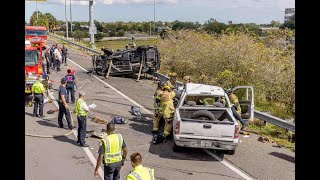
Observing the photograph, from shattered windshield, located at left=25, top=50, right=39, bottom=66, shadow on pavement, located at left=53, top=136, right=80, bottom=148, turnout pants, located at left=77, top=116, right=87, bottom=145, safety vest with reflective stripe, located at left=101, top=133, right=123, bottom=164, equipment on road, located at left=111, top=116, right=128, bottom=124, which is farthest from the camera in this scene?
shattered windshield, located at left=25, top=50, right=39, bottom=66

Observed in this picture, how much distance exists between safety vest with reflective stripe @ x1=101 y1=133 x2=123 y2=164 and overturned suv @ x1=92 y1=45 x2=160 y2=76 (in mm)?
15697

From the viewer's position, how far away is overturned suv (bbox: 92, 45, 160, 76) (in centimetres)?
2241

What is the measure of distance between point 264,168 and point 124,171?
3.46 m

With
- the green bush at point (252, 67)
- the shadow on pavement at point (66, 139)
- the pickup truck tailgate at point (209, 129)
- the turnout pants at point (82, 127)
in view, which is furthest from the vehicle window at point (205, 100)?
the green bush at point (252, 67)

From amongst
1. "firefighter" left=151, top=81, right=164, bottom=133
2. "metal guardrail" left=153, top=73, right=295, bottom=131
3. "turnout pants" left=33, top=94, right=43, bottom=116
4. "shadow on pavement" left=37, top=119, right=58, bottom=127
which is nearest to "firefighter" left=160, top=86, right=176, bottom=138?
"firefighter" left=151, top=81, right=164, bottom=133

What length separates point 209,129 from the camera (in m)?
9.30

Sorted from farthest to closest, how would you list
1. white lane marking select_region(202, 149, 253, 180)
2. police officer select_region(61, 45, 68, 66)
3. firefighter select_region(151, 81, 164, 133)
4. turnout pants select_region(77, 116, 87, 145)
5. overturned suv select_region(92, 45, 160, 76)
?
police officer select_region(61, 45, 68, 66) < overturned suv select_region(92, 45, 160, 76) < firefighter select_region(151, 81, 164, 133) < turnout pants select_region(77, 116, 87, 145) < white lane marking select_region(202, 149, 253, 180)

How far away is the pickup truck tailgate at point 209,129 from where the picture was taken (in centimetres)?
923

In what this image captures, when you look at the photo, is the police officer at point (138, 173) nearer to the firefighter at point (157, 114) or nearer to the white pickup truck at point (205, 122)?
the white pickup truck at point (205, 122)

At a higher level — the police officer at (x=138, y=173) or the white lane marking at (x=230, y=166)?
the police officer at (x=138, y=173)

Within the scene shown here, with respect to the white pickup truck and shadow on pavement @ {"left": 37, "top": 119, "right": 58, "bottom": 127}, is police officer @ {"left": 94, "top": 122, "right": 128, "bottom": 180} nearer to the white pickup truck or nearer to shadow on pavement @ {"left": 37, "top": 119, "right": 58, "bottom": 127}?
the white pickup truck

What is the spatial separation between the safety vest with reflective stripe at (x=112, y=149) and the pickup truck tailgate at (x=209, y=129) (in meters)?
2.94
